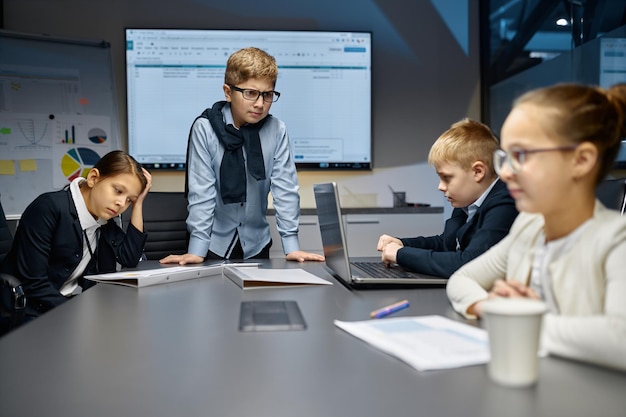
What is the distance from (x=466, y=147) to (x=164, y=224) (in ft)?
5.80

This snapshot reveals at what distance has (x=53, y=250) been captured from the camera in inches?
76.7

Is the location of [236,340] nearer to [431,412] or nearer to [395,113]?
[431,412]

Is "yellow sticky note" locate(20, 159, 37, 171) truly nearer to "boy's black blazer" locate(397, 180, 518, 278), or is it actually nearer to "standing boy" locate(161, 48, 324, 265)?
"standing boy" locate(161, 48, 324, 265)

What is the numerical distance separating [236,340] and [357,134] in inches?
131

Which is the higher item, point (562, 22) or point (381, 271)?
point (562, 22)

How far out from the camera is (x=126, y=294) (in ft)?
4.33

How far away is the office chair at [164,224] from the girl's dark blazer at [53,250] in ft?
2.61

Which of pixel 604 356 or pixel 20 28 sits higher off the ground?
pixel 20 28

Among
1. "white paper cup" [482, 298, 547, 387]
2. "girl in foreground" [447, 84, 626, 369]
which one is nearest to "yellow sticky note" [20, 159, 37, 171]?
"girl in foreground" [447, 84, 626, 369]

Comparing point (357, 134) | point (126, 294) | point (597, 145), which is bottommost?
point (126, 294)

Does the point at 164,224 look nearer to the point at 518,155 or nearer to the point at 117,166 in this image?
Answer: the point at 117,166

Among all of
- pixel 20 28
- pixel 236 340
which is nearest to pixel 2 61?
pixel 20 28

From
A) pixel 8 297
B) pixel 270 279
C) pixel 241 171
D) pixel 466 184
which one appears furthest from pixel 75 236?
pixel 466 184


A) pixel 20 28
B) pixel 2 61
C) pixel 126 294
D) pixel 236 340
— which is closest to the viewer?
pixel 236 340
